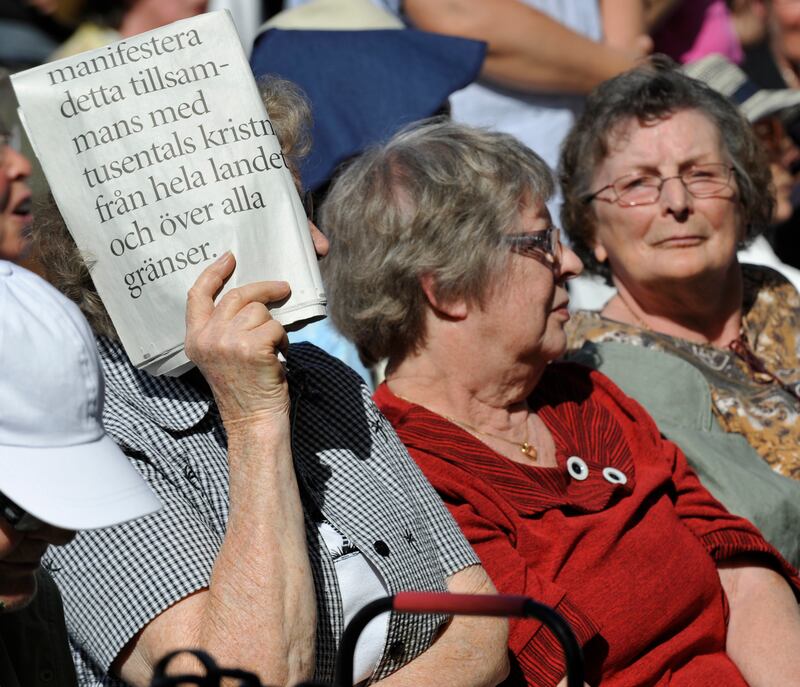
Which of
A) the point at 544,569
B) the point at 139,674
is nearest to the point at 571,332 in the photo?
the point at 544,569

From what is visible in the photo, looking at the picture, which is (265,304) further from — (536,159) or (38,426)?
(536,159)

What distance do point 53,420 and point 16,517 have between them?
0.17 meters

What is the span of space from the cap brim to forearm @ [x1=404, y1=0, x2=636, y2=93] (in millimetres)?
3324

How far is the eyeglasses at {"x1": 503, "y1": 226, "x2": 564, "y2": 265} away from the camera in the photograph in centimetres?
358

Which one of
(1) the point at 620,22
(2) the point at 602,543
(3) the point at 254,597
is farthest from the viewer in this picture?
(1) the point at 620,22

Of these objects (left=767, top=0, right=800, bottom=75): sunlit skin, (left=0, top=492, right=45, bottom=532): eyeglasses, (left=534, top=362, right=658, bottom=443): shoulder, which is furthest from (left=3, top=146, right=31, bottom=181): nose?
(left=767, top=0, right=800, bottom=75): sunlit skin

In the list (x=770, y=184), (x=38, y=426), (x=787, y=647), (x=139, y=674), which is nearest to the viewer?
(x=38, y=426)

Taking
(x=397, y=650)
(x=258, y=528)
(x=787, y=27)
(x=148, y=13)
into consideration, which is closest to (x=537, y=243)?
(x=397, y=650)

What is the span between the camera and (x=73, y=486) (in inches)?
82.4

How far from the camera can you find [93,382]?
218 cm

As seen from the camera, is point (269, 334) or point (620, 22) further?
point (620, 22)

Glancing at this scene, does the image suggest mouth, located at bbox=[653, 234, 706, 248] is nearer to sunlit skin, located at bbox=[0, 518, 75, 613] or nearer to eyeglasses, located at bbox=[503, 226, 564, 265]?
eyeglasses, located at bbox=[503, 226, 564, 265]

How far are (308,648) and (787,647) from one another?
1.51m

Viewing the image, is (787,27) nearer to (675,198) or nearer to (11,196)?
(675,198)
